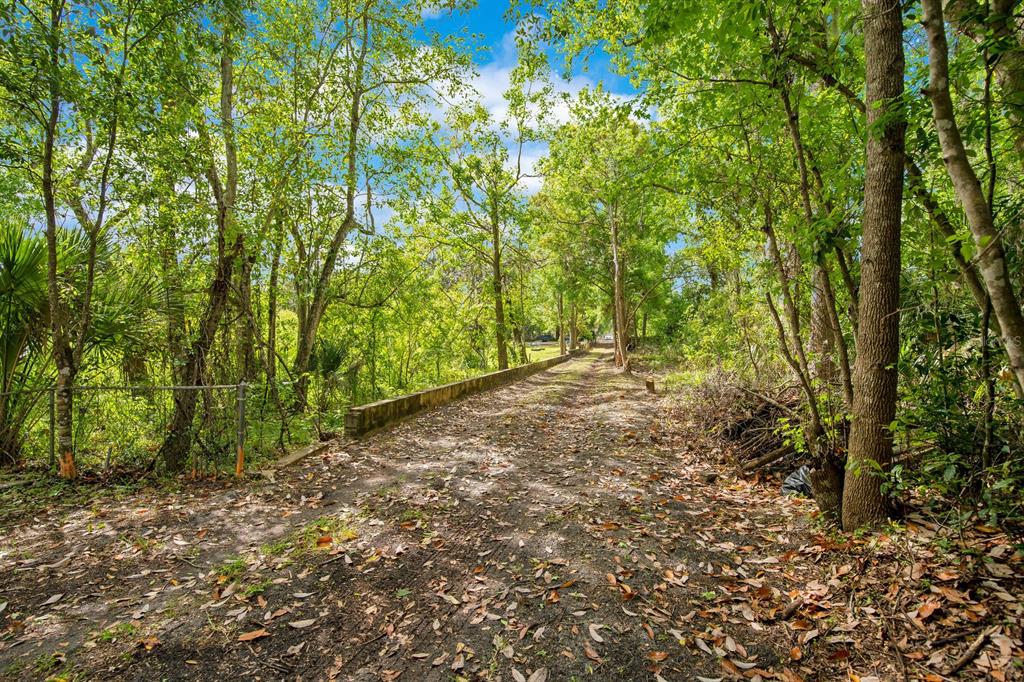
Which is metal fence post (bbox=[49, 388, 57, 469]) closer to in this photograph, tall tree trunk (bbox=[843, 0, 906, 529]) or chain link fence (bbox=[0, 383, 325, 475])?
chain link fence (bbox=[0, 383, 325, 475])

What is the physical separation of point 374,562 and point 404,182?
8287 mm

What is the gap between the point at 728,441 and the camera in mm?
6055

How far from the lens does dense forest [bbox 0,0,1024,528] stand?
2.83m

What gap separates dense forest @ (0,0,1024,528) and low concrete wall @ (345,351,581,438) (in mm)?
668

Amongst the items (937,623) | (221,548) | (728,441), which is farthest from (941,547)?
(221,548)

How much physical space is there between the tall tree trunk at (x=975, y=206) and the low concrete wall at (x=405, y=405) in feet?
23.0

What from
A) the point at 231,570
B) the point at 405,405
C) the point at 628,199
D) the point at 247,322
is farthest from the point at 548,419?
the point at 231,570

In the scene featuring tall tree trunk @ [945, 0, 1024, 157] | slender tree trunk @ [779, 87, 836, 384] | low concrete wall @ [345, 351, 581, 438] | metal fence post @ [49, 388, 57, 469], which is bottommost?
low concrete wall @ [345, 351, 581, 438]

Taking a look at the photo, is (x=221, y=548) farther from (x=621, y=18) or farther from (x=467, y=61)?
(x=467, y=61)

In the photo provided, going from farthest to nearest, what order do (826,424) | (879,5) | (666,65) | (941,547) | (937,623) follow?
(666,65) → (826,424) → (879,5) → (941,547) → (937,623)

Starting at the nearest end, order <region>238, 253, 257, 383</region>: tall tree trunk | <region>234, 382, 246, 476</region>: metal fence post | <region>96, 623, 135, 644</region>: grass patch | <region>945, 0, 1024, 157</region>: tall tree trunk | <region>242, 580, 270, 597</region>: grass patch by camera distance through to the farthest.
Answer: <region>945, 0, 1024, 157</region>: tall tree trunk → <region>96, 623, 135, 644</region>: grass patch → <region>242, 580, 270, 597</region>: grass patch → <region>234, 382, 246, 476</region>: metal fence post → <region>238, 253, 257, 383</region>: tall tree trunk

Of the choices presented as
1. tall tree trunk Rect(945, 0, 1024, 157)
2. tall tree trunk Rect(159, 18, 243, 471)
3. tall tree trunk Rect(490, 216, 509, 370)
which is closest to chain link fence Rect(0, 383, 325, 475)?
tall tree trunk Rect(159, 18, 243, 471)

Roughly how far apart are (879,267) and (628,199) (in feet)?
13.7

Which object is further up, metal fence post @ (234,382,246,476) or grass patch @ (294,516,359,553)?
metal fence post @ (234,382,246,476)
